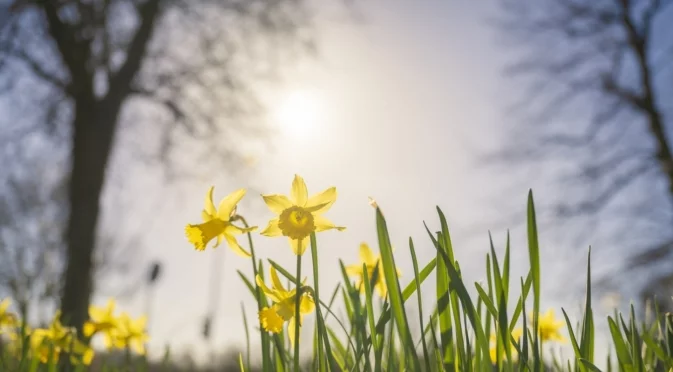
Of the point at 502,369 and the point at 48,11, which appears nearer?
the point at 502,369

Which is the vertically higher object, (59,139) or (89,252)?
(59,139)

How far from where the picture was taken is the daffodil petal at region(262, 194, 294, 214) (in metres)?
0.88

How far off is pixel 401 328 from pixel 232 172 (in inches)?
301

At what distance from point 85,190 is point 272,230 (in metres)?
5.89

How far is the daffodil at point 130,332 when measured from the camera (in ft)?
5.79

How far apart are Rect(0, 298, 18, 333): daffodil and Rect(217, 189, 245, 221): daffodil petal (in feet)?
3.93

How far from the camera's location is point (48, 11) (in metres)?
6.27

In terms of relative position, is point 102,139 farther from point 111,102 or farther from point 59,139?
point 59,139

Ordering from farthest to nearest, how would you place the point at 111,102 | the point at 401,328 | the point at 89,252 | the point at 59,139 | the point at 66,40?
the point at 59,139 < the point at 111,102 < the point at 66,40 < the point at 89,252 < the point at 401,328

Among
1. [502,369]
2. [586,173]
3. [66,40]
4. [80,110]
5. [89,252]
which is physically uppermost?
[66,40]

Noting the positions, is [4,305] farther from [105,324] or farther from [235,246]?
[235,246]

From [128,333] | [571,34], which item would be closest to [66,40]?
[128,333]

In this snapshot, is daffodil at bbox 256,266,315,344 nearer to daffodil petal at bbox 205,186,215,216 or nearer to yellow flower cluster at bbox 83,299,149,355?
daffodil petal at bbox 205,186,215,216

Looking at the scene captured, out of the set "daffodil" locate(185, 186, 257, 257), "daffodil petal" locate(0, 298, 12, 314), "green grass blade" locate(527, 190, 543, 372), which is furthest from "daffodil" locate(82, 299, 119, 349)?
"green grass blade" locate(527, 190, 543, 372)
